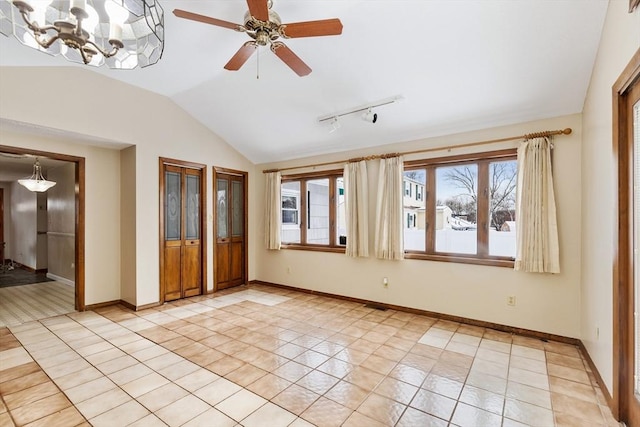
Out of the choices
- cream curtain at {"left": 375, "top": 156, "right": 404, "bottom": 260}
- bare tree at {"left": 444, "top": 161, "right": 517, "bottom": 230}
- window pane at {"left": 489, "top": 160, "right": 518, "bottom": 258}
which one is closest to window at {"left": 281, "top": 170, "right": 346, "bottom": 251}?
cream curtain at {"left": 375, "top": 156, "right": 404, "bottom": 260}

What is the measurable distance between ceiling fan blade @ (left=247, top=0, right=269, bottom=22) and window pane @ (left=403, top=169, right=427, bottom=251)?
3006 millimetres

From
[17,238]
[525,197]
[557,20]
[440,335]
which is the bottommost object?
[440,335]

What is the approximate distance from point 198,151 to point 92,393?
3.81 meters

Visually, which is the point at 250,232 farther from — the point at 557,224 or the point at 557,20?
the point at 557,20

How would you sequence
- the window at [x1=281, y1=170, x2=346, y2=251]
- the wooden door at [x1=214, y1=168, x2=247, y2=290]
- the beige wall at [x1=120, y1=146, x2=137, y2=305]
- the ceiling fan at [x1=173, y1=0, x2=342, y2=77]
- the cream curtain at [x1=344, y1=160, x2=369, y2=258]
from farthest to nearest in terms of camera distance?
the wooden door at [x1=214, y1=168, x2=247, y2=290] < the window at [x1=281, y1=170, x2=346, y2=251] < the cream curtain at [x1=344, y1=160, x2=369, y2=258] < the beige wall at [x1=120, y1=146, x2=137, y2=305] < the ceiling fan at [x1=173, y1=0, x2=342, y2=77]

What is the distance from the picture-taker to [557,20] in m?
2.42

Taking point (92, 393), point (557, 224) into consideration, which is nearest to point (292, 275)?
point (92, 393)

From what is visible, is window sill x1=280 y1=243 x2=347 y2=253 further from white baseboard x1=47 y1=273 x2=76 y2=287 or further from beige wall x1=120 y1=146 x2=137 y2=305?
white baseboard x1=47 y1=273 x2=76 y2=287

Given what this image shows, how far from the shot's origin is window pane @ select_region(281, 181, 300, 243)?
233 inches

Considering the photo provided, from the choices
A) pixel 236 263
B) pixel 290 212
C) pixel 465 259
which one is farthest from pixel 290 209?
pixel 465 259

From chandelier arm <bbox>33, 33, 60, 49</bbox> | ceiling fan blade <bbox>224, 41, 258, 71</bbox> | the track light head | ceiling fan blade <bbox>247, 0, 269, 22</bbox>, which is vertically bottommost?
chandelier arm <bbox>33, 33, 60, 49</bbox>

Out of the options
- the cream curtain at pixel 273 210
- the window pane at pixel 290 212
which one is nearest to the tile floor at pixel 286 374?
the cream curtain at pixel 273 210

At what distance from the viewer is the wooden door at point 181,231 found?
4.79 metres

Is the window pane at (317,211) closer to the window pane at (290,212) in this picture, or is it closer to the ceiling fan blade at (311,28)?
the window pane at (290,212)
